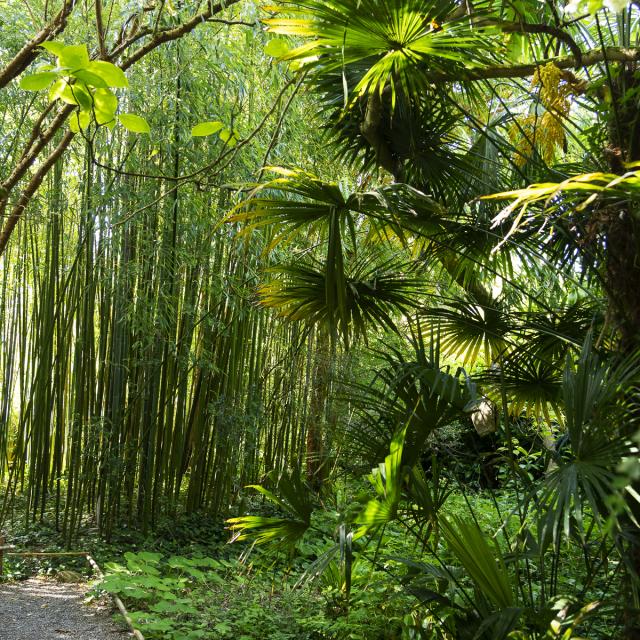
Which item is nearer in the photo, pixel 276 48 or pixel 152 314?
pixel 276 48

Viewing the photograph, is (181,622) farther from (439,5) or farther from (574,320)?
(439,5)

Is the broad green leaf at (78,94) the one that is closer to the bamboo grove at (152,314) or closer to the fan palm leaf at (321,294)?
the fan palm leaf at (321,294)

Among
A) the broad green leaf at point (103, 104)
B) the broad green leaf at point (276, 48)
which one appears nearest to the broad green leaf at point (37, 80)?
the broad green leaf at point (103, 104)

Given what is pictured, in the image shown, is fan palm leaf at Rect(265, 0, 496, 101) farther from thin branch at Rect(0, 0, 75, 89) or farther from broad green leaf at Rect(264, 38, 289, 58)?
thin branch at Rect(0, 0, 75, 89)

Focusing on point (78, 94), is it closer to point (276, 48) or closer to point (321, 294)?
point (276, 48)

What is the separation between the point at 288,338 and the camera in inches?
226

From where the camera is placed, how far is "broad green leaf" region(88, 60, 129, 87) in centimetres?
137

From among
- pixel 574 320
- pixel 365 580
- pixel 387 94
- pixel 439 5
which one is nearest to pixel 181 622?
pixel 365 580

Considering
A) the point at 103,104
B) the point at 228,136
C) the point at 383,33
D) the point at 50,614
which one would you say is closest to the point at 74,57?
the point at 103,104

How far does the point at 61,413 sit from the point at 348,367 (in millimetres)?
1983

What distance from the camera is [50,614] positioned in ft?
11.2

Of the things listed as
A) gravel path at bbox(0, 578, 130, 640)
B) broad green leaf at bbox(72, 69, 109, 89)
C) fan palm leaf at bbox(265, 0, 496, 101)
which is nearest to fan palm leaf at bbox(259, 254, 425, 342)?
fan palm leaf at bbox(265, 0, 496, 101)

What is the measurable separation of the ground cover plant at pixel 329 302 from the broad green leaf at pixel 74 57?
1 centimetres

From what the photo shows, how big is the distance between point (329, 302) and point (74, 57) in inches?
44.2
